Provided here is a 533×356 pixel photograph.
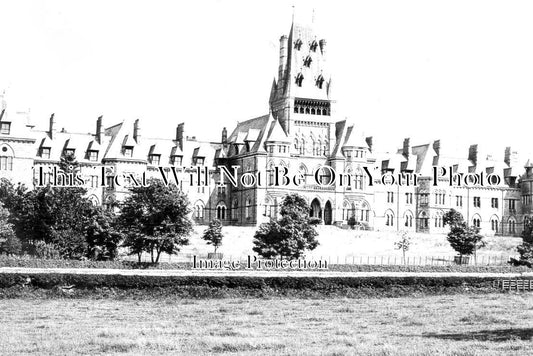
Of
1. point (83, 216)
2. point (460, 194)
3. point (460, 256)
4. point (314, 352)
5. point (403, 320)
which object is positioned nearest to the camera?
point (314, 352)

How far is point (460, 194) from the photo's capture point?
12169 centimetres

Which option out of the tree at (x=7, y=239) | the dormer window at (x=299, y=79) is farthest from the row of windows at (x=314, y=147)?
the tree at (x=7, y=239)

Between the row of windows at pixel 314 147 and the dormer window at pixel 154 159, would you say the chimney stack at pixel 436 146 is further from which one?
the dormer window at pixel 154 159

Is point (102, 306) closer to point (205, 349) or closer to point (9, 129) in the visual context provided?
point (205, 349)

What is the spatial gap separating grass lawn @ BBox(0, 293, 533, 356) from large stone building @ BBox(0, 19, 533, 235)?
49367 mm

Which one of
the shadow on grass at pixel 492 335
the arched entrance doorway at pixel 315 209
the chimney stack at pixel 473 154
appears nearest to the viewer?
the shadow on grass at pixel 492 335

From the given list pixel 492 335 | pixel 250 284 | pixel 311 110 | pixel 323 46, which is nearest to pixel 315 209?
pixel 311 110

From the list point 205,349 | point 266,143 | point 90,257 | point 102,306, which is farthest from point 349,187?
point 205,349

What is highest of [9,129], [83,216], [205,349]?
[9,129]

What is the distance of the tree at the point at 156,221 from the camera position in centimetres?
6762

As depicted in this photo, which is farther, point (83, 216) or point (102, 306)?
point (83, 216)

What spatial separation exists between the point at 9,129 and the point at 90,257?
28637 mm

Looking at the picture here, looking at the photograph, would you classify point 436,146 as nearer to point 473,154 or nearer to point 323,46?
point 473,154

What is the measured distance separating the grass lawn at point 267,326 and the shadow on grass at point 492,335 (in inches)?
1.5
